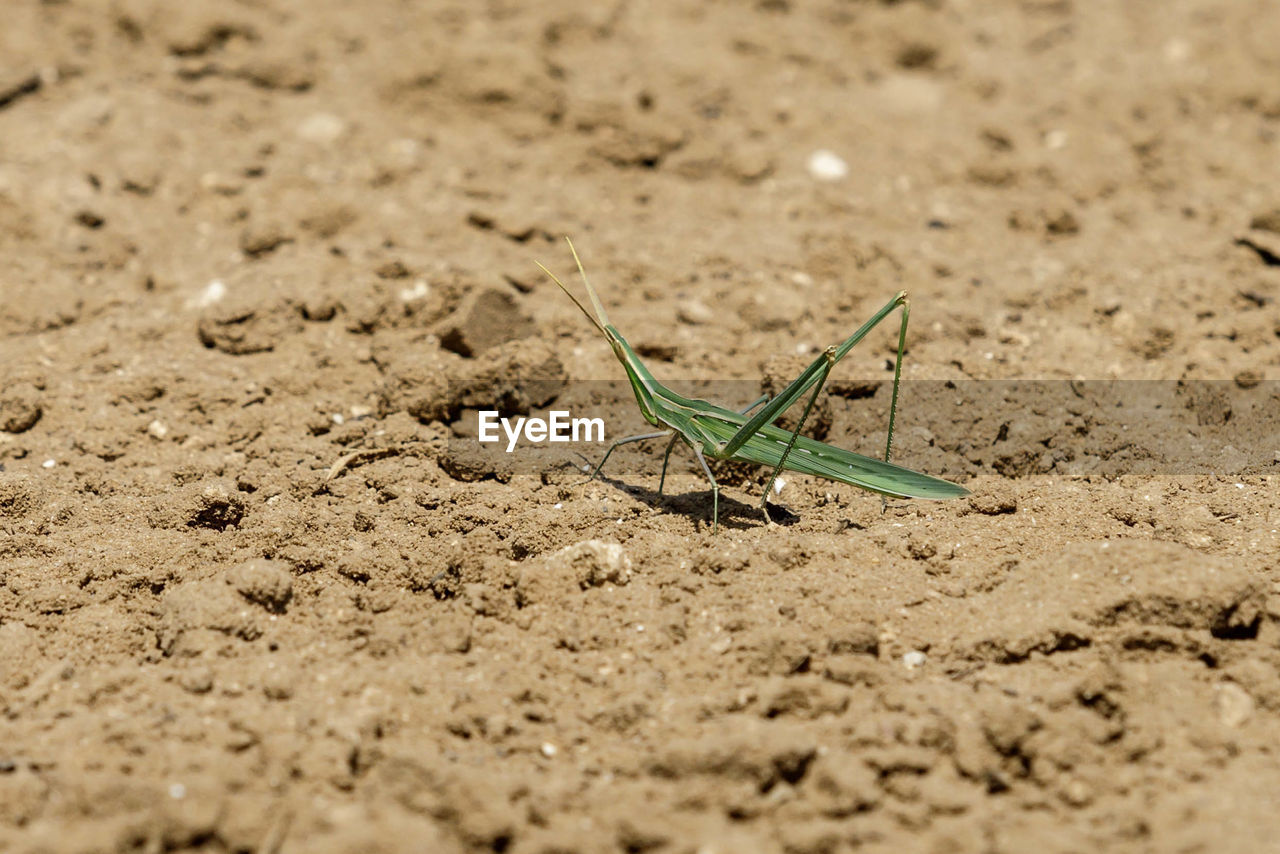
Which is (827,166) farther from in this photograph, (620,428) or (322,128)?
(322,128)

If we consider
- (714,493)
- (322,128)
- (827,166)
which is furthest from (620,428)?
(322,128)

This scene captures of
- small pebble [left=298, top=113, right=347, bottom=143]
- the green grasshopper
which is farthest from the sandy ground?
the green grasshopper

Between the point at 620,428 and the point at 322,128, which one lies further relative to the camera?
the point at 322,128

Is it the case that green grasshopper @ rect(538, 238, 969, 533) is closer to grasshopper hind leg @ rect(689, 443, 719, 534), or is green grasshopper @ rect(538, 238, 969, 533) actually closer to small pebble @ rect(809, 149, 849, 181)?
grasshopper hind leg @ rect(689, 443, 719, 534)

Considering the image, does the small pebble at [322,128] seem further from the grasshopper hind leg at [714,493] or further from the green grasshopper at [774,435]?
the grasshopper hind leg at [714,493]

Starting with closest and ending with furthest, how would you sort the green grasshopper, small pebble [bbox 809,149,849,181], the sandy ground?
1. the sandy ground
2. the green grasshopper
3. small pebble [bbox 809,149,849,181]
